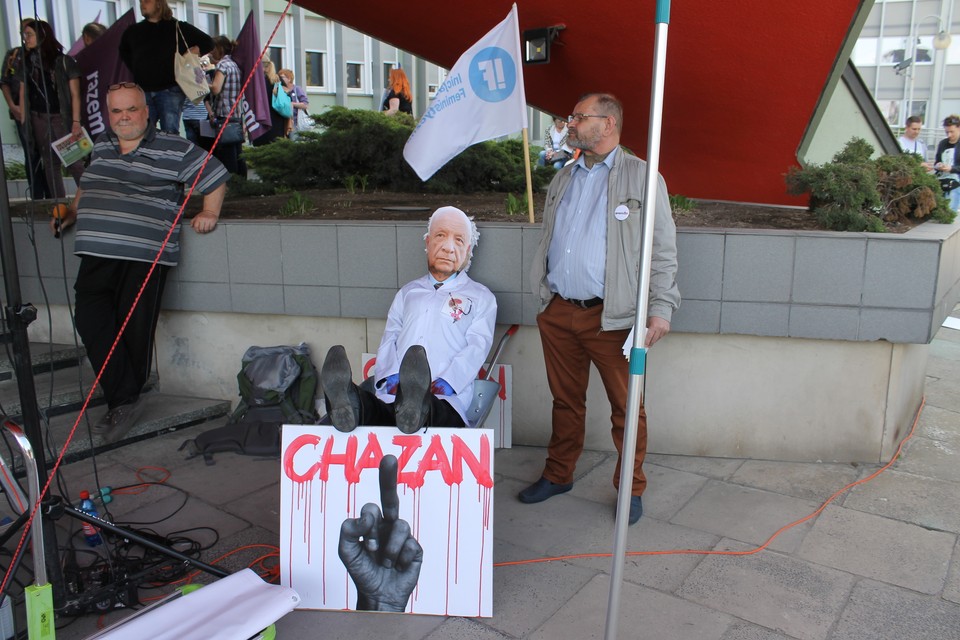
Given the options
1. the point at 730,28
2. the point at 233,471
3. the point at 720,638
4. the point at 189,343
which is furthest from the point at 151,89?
the point at 720,638

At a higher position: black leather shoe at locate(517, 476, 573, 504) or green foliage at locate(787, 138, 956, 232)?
green foliage at locate(787, 138, 956, 232)

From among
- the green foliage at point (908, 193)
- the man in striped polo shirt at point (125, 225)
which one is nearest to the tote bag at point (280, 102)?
the man in striped polo shirt at point (125, 225)

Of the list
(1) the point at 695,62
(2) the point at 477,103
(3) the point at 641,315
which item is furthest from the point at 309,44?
(3) the point at 641,315

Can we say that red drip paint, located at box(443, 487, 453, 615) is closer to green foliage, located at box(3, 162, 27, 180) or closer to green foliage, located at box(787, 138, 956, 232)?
green foliage, located at box(787, 138, 956, 232)

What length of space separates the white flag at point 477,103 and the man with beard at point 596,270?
0.82 meters

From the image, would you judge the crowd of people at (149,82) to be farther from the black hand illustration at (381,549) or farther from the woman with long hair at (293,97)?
the black hand illustration at (381,549)

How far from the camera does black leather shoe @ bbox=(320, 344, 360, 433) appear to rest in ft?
9.12

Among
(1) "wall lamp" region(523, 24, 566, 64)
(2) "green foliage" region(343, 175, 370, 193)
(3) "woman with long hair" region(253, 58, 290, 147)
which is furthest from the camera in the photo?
(3) "woman with long hair" region(253, 58, 290, 147)

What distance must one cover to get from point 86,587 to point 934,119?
29742mm

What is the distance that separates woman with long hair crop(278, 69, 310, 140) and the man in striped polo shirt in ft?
18.5

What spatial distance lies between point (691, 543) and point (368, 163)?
15.0 ft

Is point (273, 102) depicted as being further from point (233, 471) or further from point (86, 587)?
point (86, 587)

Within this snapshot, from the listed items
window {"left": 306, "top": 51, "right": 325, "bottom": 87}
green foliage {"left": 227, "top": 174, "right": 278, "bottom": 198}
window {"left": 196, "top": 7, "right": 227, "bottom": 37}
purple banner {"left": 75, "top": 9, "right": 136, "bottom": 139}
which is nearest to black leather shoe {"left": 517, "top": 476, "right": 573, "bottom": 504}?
green foliage {"left": 227, "top": 174, "right": 278, "bottom": 198}

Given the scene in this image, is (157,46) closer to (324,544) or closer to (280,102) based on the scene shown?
(280,102)
